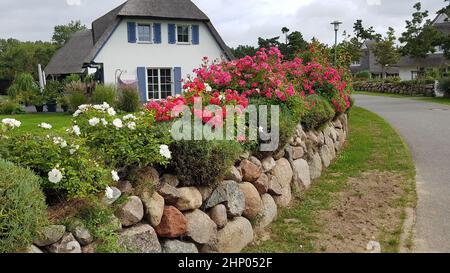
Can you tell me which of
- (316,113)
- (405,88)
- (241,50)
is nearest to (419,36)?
(405,88)

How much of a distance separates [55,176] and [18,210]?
0.42 m

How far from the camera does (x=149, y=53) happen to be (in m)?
23.6

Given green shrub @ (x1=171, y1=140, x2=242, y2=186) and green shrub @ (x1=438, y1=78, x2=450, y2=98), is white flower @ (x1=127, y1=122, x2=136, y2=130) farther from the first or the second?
green shrub @ (x1=438, y1=78, x2=450, y2=98)

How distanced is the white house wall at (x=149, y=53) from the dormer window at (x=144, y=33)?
0.76ft

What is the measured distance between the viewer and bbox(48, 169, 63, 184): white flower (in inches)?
119

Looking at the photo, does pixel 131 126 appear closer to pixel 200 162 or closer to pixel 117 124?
pixel 117 124

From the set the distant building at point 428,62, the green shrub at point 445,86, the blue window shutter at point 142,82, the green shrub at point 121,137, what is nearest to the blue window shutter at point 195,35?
the blue window shutter at point 142,82

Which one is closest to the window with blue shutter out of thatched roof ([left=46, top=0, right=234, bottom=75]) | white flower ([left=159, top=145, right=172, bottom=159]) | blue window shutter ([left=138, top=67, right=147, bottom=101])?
thatched roof ([left=46, top=0, right=234, bottom=75])

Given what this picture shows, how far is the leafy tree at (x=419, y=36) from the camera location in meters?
33.2

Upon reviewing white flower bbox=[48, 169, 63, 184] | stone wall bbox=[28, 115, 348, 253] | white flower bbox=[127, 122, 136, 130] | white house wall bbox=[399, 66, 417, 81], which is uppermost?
white house wall bbox=[399, 66, 417, 81]

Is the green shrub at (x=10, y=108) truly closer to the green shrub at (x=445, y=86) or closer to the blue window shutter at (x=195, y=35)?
the blue window shutter at (x=195, y=35)

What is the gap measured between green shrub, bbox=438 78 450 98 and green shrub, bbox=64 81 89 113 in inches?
868

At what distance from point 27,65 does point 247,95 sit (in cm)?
5132
